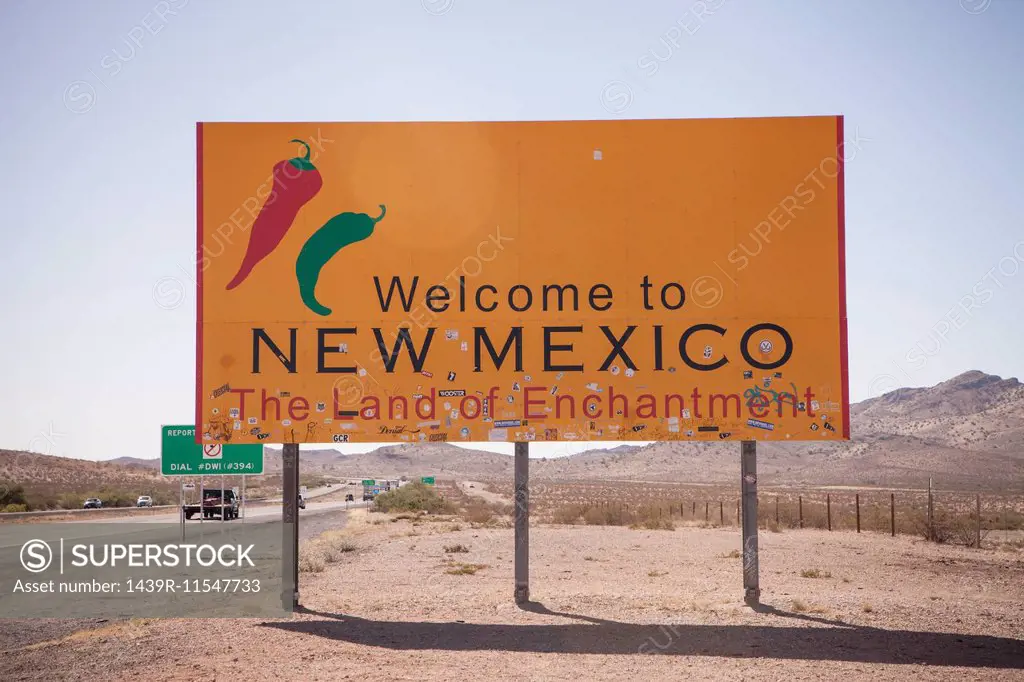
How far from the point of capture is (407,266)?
47.1 feet

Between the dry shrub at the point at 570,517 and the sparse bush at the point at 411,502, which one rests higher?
the dry shrub at the point at 570,517

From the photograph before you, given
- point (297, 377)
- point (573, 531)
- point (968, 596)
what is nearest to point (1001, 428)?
point (573, 531)

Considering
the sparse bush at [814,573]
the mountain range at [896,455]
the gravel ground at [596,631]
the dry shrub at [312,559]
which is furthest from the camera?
the mountain range at [896,455]

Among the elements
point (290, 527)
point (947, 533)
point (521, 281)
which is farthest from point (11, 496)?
point (947, 533)

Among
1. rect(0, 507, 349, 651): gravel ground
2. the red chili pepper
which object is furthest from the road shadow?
the red chili pepper

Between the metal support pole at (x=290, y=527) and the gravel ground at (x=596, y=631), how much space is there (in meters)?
0.41

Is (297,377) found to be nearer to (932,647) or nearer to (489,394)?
(489,394)

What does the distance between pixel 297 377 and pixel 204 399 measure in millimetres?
1607

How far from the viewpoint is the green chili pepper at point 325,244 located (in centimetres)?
1432

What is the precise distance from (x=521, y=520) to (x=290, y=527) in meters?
3.99

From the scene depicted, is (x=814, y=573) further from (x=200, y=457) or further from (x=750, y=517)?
(x=200, y=457)

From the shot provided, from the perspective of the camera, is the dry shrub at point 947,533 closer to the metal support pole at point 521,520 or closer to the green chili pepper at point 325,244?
the metal support pole at point 521,520

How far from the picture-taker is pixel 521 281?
564 inches

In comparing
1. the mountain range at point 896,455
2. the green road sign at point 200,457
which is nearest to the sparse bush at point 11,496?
the mountain range at point 896,455
